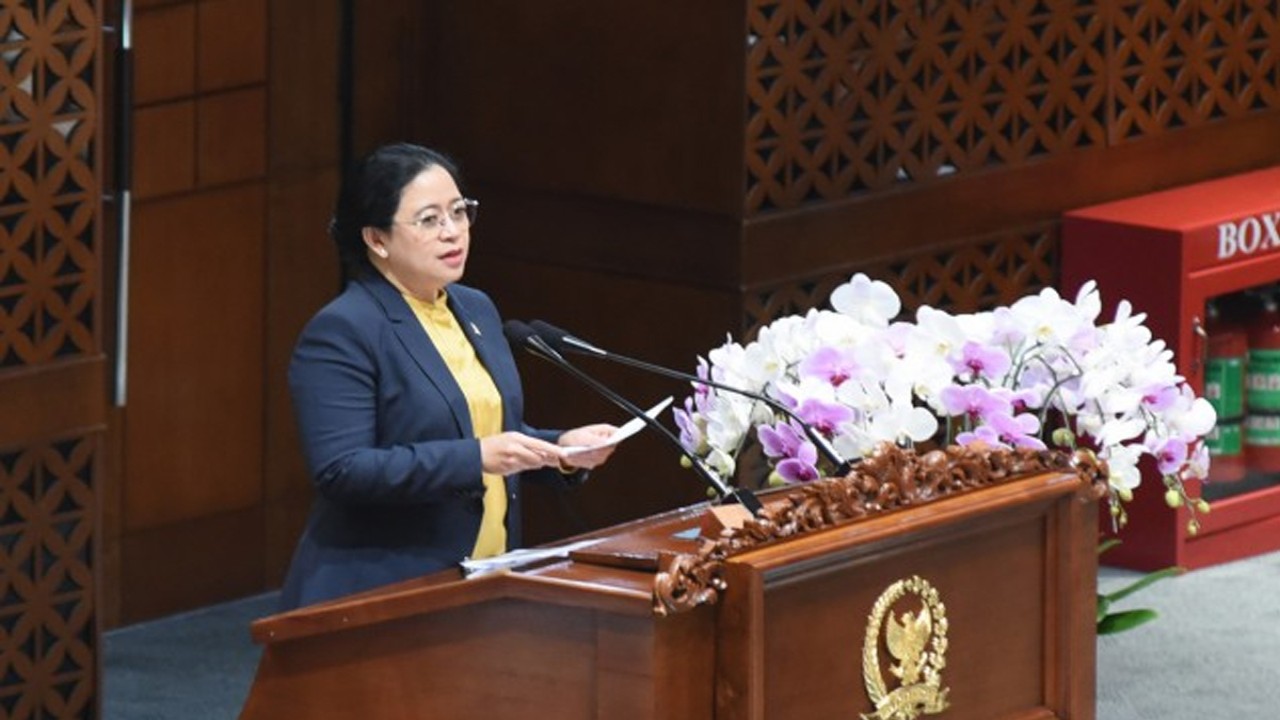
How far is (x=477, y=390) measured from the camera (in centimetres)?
479

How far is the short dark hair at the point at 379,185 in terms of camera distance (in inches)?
184

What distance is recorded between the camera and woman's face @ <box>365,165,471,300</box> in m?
4.67

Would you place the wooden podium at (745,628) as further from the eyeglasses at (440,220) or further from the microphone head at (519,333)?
the eyeglasses at (440,220)

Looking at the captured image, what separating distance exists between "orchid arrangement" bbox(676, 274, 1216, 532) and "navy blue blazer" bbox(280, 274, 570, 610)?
48 cm

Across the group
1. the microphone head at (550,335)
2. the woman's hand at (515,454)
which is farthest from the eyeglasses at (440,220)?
the microphone head at (550,335)

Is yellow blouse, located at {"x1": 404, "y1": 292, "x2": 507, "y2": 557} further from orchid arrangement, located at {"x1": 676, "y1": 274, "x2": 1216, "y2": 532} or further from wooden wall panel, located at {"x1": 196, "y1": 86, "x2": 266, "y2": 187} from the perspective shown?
wooden wall panel, located at {"x1": 196, "y1": 86, "x2": 266, "y2": 187}

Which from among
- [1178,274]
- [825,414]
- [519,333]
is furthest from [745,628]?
[1178,274]

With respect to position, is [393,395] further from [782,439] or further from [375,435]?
[782,439]

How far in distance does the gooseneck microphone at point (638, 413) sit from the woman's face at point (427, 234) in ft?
1.31

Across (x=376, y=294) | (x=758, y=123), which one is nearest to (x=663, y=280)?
(x=758, y=123)

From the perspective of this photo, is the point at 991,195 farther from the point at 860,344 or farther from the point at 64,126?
the point at 860,344

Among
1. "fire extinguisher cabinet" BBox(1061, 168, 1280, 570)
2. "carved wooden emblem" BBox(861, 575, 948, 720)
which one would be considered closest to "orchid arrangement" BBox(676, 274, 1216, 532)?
"carved wooden emblem" BBox(861, 575, 948, 720)

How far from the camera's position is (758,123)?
730cm

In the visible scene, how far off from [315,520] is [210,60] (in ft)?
9.77
